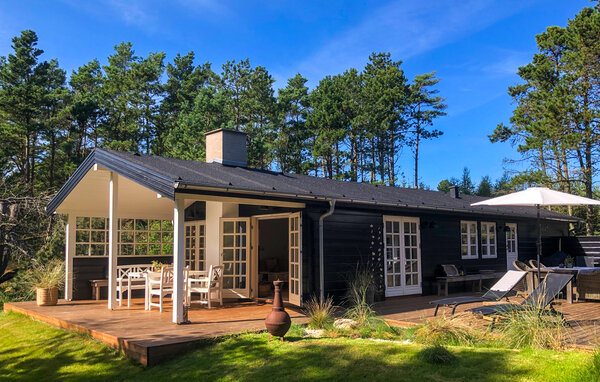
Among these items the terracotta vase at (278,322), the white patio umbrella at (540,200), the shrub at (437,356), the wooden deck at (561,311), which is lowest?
the wooden deck at (561,311)

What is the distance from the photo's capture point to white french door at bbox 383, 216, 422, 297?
33.5ft

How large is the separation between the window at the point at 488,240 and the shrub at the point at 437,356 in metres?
8.78

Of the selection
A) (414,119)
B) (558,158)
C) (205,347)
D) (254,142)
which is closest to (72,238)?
(205,347)

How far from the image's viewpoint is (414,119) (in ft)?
92.7

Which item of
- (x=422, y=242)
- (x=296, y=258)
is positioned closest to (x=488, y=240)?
(x=422, y=242)

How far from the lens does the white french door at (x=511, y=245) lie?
43.8 ft

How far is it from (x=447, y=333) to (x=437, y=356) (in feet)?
3.38

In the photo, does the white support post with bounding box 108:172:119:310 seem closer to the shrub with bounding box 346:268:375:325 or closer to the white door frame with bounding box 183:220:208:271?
the white door frame with bounding box 183:220:208:271

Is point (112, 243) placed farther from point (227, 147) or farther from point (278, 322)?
point (278, 322)

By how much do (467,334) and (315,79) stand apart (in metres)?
24.4

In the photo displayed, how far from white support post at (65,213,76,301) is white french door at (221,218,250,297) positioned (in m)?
3.24

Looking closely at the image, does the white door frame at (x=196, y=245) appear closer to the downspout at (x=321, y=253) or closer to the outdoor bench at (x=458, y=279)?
the downspout at (x=321, y=253)

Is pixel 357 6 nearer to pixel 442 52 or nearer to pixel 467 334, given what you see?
pixel 442 52

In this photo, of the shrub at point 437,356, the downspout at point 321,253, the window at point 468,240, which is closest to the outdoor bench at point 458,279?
the window at point 468,240
